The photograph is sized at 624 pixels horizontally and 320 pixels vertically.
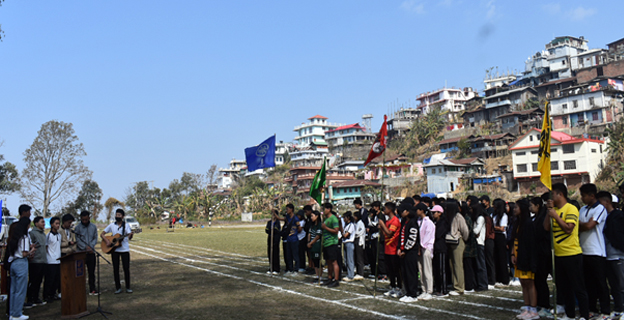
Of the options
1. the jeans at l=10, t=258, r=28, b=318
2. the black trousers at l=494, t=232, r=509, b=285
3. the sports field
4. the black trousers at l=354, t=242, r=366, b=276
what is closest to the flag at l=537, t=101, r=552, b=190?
the sports field

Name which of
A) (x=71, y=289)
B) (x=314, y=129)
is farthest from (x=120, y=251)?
(x=314, y=129)

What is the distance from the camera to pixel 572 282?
6.90 metres

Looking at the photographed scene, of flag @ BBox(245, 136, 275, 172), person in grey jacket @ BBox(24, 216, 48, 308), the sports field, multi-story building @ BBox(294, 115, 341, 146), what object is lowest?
the sports field

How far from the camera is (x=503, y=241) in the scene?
10.8 m

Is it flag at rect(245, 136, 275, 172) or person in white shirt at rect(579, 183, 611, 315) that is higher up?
flag at rect(245, 136, 275, 172)

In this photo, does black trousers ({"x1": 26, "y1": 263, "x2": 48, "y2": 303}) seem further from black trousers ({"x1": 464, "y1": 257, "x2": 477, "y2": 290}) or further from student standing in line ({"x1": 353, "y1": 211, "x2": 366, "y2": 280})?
black trousers ({"x1": 464, "y1": 257, "x2": 477, "y2": 290})

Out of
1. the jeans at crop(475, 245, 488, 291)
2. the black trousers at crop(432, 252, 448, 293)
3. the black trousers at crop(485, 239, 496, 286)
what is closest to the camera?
the black trousers at crop(432, 252, 448, 293)

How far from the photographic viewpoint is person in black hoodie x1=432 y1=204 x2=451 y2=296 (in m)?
9.59

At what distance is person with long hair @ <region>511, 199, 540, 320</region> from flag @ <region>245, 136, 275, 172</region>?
43.2 feet

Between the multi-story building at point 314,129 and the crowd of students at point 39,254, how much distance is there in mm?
119540

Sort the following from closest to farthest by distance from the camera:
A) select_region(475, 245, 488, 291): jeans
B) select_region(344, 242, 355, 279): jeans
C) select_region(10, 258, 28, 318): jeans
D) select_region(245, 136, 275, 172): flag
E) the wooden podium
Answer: select_region(10, 258, 28, 318): jeans
the wooden podium
select_region(475, 245, 488, 291): jeans
select_region(344, 242, 355, 279): jeans
select_region(245, 136, 275, 172): flag

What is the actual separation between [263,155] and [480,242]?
38.2 feet

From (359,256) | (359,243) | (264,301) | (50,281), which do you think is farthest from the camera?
(359,256)

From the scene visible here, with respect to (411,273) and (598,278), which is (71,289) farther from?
(598,278)
